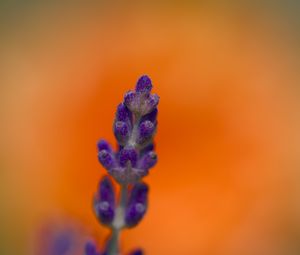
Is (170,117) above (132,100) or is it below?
above

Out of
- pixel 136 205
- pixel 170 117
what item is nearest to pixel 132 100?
pixel 136 205

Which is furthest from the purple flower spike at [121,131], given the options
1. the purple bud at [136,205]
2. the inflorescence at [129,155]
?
the purple bud at [136,205]

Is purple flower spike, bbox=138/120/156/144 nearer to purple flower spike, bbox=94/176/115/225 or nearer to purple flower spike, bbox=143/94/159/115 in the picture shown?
purple flower spike, bbox=143/94/159/115

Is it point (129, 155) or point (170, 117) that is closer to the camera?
point (129, 155)

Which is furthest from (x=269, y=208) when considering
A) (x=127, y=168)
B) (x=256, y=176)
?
(x=127, y=168)

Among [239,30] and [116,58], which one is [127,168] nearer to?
[116,58]

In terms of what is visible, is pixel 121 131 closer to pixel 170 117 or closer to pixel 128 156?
pixel 128 156

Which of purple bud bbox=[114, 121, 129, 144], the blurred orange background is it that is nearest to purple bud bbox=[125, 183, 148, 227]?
purple bud bbox=[114, 121, 129, 144]

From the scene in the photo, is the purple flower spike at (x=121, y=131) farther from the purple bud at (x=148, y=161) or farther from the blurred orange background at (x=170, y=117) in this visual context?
the blurred orange background at (x=170, y=117)
